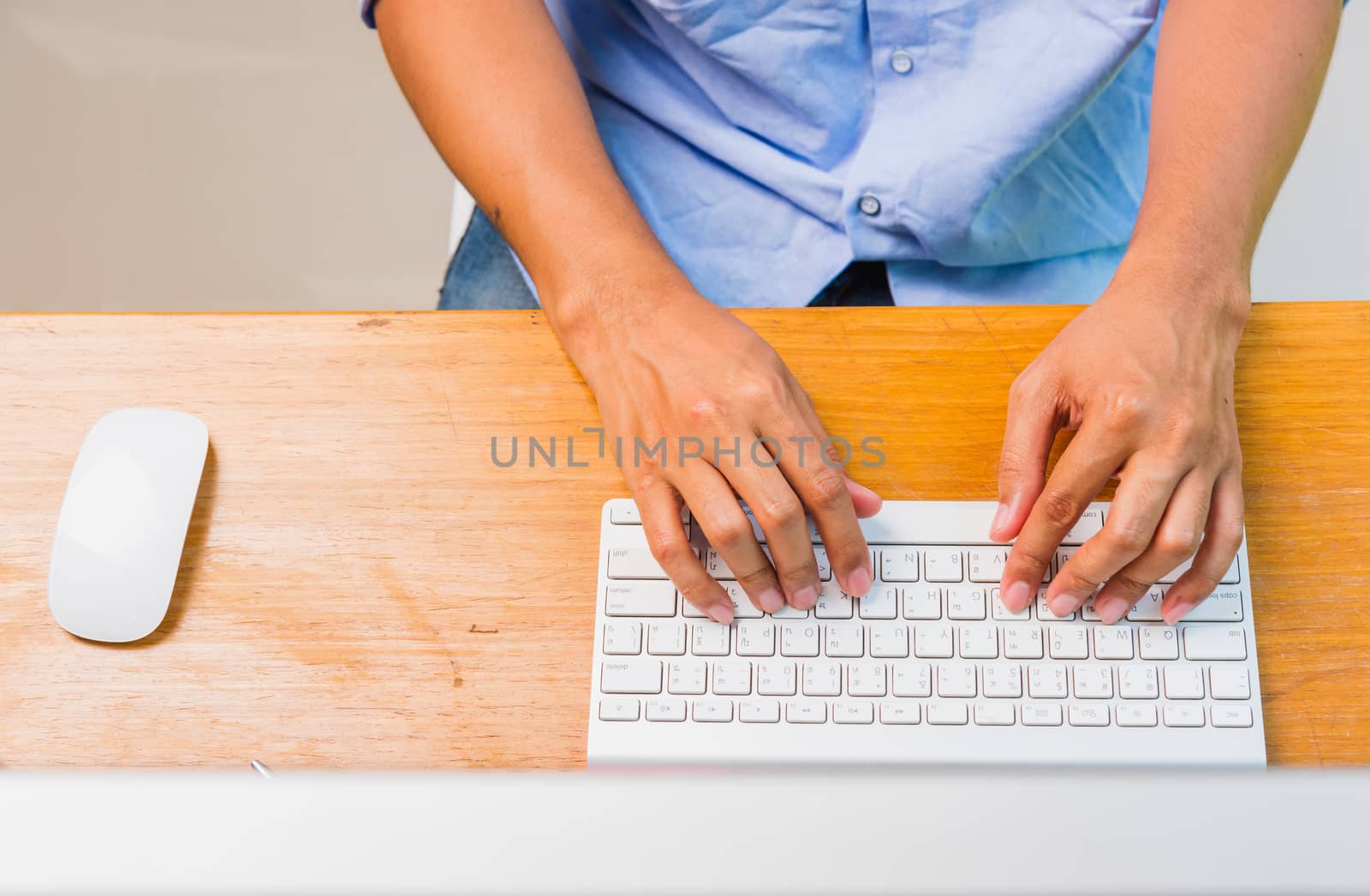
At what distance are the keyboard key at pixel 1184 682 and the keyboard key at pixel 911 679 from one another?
4.4 inches

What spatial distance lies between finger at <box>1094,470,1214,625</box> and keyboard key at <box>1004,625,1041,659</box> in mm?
34

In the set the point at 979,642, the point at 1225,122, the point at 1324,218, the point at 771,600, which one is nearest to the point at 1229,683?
the point at 979,642

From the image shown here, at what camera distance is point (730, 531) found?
0.44 m

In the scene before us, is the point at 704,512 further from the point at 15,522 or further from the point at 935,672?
the point at 15,522

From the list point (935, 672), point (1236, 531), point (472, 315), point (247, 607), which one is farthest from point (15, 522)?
point (1236, 531)

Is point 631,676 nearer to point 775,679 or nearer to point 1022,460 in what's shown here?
point 775,679

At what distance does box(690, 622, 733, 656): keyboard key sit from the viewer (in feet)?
1.49

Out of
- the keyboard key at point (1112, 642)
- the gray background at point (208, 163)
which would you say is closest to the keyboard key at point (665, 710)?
the keyboard key at point (1112, 642)

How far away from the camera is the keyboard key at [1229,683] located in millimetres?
435

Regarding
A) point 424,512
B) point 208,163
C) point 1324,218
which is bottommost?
point 424,512

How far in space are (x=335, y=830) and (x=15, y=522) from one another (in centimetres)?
48

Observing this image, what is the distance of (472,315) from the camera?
56cm

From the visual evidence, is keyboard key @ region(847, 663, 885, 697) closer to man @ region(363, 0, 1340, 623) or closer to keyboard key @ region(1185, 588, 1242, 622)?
man @ region(363, 0, 1340, 623)

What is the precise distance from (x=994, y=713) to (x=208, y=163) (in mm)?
1409
